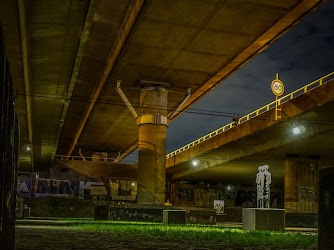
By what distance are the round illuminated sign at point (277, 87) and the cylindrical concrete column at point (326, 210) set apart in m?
33.8

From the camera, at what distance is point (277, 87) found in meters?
37.2

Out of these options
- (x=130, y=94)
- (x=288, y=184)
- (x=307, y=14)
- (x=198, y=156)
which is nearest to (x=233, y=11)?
(x=307, y=14)

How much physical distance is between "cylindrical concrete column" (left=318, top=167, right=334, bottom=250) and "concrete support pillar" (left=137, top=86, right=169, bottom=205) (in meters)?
31.1

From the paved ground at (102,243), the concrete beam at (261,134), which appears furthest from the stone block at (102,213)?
the paved ground at (102,243)

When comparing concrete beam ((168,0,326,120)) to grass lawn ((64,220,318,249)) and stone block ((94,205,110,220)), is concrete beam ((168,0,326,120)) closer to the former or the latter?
stone block ((94,205,110,220))

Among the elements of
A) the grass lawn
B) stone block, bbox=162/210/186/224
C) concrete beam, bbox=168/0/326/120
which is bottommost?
stone block, bbox=162/210/186/224

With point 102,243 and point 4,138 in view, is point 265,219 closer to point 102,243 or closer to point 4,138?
point 102,243

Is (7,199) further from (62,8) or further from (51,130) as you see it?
(51,130)

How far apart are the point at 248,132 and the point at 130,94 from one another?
10.3 meters

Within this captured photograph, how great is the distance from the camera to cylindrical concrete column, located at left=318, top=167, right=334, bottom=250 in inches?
139

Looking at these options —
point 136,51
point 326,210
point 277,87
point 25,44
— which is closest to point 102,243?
point 326,210

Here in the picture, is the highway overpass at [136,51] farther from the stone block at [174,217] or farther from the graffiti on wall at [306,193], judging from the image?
the graffiti on wall at [306,193]

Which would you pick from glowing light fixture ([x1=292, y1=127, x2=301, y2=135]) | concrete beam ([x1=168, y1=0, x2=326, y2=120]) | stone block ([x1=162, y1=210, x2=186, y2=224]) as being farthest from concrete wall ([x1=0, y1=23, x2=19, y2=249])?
glowing light fixture ([x1=292, y1=127, x2=301, y2=135])

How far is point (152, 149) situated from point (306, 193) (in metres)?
14.1
